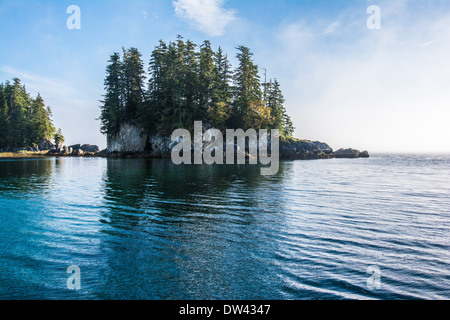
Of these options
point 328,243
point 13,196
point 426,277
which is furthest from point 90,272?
point 13,196

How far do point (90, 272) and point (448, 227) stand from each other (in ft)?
48.2

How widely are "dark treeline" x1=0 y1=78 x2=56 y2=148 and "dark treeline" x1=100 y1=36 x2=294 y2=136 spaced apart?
40303 millimetres

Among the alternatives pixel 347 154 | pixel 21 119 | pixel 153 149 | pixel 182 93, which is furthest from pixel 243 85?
pixel 21 119

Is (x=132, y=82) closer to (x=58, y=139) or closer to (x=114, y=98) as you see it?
(x=114, y=98)

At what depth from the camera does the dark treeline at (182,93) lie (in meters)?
68.5

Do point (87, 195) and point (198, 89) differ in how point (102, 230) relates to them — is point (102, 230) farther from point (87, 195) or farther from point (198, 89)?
point (198, 89)

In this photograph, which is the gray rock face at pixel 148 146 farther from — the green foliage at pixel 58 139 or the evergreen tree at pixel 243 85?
the green foliage at pixel 58 139

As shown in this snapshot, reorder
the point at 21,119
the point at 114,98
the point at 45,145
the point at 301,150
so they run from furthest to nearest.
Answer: the point at 45,145 → the point at 21,119 → the point at 301,150 → the point at 114,98

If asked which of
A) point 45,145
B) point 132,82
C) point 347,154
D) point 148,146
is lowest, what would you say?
point 347,154

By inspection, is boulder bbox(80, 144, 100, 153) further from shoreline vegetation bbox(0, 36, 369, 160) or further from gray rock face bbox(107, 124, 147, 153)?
gray rock face bbox(107, 124, 147, 153)

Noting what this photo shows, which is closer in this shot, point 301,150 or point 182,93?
point 182,93

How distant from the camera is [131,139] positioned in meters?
74.7

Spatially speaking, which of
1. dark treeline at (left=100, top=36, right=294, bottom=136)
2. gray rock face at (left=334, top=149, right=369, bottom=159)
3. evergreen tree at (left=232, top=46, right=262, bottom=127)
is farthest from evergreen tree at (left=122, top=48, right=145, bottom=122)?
gray rock face at (left=334, top=149, right=369, bottom=159)

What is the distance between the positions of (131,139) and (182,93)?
→ 21419 millimetres
